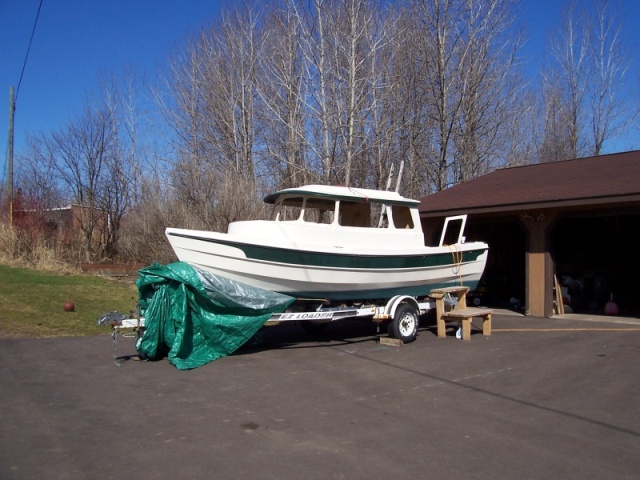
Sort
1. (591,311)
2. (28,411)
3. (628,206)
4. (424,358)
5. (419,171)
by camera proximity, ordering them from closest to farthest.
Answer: (28,411) → (424,358) → (628,206) → (591,311) → (419,171)

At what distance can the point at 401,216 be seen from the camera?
12391mm

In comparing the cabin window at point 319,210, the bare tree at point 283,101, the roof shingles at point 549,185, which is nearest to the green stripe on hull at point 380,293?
the cabin window at point 319,210

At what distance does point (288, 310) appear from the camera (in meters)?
10.8

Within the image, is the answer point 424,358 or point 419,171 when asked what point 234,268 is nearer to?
point 424,358

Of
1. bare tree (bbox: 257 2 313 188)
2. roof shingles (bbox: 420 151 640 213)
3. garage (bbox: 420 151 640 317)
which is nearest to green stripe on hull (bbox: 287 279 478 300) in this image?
garage (bbox: 420 151 640 317)

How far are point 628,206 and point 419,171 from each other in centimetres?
1731

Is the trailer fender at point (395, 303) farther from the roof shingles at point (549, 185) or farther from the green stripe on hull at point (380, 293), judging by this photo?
the roof shingles at point (549, 185)

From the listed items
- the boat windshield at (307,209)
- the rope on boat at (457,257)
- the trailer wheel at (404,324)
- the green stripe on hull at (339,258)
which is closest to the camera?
the green stripe on hull at (339,258)

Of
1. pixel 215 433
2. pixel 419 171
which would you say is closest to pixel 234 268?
pixel 215 433

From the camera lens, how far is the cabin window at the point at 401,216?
12.2 m

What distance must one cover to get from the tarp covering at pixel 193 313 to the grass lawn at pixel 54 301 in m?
3.92

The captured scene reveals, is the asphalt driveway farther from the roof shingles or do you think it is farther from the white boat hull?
the roof shingles

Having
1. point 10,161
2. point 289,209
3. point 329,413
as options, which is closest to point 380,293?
point 289,209

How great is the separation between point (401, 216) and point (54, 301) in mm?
9636
